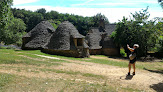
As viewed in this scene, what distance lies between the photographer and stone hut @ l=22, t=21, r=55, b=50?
2898 cm

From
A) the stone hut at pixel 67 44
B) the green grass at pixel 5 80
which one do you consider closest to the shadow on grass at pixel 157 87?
the green grass at pixel 5 80

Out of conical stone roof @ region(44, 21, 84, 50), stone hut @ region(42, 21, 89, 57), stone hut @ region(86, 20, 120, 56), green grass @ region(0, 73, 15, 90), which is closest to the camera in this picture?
green grass @ region(0, 73, 15, 90)

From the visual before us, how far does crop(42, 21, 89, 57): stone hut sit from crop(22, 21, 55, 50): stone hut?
3153mm

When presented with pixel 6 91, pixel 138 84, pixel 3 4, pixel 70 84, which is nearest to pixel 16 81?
pixel 6 91

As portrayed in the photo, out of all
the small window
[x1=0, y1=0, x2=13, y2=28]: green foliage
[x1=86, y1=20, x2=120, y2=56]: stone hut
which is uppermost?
[x1=0, y1=0, x2=13, y2=28]: green foliage

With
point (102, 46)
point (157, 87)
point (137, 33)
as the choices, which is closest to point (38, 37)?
point (102, 46)

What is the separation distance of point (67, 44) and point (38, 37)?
8602 millimetres

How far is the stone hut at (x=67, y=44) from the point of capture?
24047 mm

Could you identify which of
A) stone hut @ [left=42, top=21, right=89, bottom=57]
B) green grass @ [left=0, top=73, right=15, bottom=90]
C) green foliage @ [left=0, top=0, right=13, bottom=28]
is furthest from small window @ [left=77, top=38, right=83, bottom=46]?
green grass @ [left=0, top=73, right=15, bottom=90]

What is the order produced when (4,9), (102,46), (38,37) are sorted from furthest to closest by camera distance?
1. (102,46)
2. (38,37)
3. (4,9)

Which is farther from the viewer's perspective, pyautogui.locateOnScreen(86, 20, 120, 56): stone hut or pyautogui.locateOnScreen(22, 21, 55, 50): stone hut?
pyautogui.locateOnScreen(86, 20, 120, 56): stone hut

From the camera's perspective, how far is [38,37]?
29.8m

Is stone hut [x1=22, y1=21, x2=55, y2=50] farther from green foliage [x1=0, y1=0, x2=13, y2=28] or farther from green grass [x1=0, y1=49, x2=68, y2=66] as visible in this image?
green foliage [x1=0, y1=0, x2=13, y2=28]

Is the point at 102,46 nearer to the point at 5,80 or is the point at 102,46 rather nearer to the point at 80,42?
the point at 80,42
